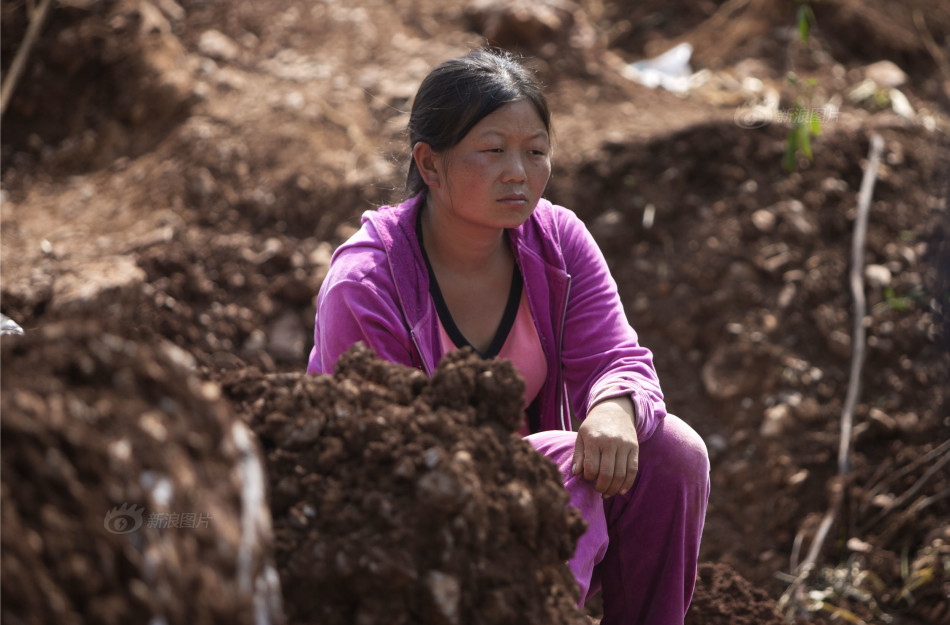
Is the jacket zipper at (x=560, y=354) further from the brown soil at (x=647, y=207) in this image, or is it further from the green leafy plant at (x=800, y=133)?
the green leafy plant at (x=800, y=133)

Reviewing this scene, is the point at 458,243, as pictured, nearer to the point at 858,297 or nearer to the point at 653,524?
the point at 653,524

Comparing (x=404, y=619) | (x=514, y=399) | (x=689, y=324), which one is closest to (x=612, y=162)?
(x=689, y=324)

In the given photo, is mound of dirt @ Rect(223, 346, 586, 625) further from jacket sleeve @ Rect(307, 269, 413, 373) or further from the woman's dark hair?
the woman's dark hair

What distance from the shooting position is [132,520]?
1.04 meters

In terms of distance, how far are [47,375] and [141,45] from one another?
12.1 ft

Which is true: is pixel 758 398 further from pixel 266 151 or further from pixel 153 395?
pixel 153 395

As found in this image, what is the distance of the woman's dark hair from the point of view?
204 centimetres

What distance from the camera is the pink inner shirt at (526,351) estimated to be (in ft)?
6.91

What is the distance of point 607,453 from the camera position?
1688 millimetres

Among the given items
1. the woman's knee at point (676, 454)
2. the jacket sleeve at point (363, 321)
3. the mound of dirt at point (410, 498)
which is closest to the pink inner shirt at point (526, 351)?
the jacket sleeve at point (363, 321)

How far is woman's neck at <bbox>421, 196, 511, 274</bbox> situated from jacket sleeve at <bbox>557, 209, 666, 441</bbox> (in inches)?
6.8

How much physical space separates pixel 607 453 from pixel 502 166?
0.69m

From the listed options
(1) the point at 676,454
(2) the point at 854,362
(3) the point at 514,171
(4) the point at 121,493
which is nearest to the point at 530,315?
(3) the point at 514,171

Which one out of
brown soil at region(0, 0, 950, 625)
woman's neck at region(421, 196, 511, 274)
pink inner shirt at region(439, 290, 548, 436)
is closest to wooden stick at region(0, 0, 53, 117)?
brown soil at region(0, 0, 950, 625)
